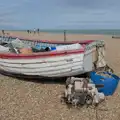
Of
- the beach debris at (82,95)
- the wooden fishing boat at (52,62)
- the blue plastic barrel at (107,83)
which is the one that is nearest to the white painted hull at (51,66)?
the wooden fishing boat at (52,62)

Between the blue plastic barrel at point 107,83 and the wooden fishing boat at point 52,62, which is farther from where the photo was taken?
the wooden fishing boat at point 52,62

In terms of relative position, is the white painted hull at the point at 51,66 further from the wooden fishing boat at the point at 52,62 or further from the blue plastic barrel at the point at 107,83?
the blue plastic barrel at the point at 107,83

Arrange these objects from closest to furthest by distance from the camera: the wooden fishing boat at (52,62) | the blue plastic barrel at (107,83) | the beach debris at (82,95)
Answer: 1. the beach debris at (82,95)
2. the blue plastic barrel at (107,83)
3. the wooden fishing boat at (52,62)

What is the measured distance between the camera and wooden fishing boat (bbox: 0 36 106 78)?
9.11m

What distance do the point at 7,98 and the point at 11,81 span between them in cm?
193

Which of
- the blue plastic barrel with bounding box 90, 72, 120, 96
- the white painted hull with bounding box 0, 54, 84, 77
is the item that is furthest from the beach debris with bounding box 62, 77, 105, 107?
the white painted hull with bounding box 0, 54, 84, 77

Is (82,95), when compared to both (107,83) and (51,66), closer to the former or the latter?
(107,83)

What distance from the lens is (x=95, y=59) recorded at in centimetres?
1041

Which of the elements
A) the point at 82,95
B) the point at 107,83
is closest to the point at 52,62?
the point at 107,83

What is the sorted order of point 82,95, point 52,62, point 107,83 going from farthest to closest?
point 52,62, point 107,83, point 82,95

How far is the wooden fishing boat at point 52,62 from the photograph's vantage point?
9.11 meters

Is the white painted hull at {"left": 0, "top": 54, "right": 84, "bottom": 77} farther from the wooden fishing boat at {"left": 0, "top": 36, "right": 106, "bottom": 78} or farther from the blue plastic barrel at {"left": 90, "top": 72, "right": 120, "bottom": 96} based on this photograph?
the blue plastic barrel at {"left": 90, "top": 72, "right": 120, "bottom": 96}

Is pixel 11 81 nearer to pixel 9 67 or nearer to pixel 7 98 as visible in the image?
pixel 9 67

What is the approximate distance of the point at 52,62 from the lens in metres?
9.28
